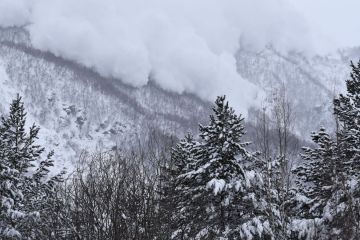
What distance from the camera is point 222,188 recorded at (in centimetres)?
1593

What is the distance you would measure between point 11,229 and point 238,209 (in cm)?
901

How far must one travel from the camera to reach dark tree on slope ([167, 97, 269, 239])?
51.9 ft

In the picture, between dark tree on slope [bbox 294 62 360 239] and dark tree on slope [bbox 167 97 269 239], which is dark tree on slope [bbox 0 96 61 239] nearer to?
dark tree on slope [bbox 167 97 269 239]

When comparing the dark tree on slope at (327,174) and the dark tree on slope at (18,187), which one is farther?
the dark tree on slope at (18,187)

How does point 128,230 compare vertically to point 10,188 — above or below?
below

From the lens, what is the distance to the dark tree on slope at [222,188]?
15.8m

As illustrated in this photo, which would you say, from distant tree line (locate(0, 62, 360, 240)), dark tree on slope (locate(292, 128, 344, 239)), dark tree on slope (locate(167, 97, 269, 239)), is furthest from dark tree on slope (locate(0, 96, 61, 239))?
dark tree on slope (locate(292, 128, 344, 239))

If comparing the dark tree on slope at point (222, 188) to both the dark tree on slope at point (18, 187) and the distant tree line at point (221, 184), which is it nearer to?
the distant tree line at point (221, 184)

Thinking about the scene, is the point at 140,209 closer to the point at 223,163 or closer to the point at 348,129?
the point at 223,163

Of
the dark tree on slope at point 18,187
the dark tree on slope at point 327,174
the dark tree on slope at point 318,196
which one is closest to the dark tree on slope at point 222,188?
the dark tree on slope at point 318,196

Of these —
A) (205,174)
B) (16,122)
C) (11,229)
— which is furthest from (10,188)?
(205,174)

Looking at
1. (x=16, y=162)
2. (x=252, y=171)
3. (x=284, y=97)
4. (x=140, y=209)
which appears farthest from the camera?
(x=16, y=162)

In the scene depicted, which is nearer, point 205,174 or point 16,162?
point 205,174

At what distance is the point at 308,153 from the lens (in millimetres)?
19438
